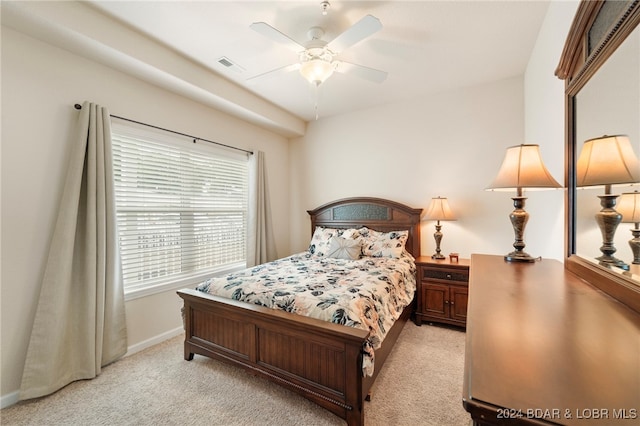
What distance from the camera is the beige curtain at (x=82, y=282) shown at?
1882 millimetres

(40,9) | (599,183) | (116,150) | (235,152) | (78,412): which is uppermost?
(40,9)

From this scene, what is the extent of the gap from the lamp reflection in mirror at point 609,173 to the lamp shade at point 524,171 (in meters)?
0.36

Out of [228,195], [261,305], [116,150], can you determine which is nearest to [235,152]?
[228,195]

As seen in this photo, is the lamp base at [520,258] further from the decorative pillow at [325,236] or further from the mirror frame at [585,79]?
the decorative pillow at [325,236]

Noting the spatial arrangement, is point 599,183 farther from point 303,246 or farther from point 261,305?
point 303,246

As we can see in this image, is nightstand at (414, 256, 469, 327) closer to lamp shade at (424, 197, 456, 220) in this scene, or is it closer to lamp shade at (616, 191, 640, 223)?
lamp shade at (424, 197, 456, 220)

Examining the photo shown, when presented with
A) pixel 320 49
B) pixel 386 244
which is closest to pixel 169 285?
pixel 386 244

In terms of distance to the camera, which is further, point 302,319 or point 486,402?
point 302,319

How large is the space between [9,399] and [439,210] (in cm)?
396

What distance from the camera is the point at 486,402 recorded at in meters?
0.41

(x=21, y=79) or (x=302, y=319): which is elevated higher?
(x=21, y=79)

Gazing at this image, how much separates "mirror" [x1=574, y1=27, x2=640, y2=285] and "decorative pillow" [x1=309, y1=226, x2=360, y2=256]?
2.35 meters

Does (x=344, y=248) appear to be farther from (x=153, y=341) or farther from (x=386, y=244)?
(x=153, y=341)

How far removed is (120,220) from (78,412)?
144 cm
